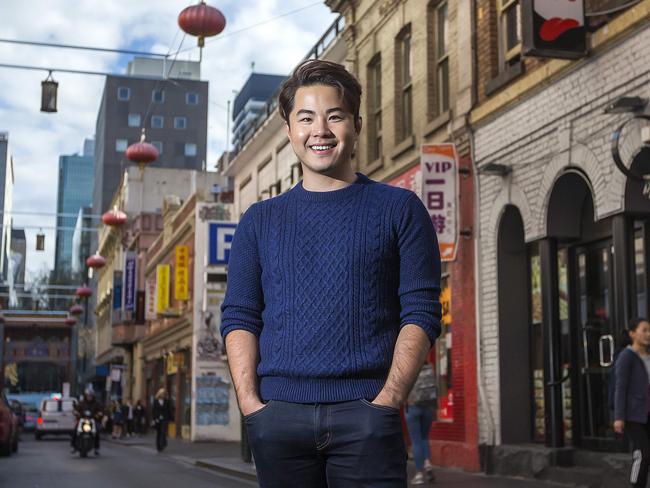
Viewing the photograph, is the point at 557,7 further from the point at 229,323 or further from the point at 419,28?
the point at 229,323

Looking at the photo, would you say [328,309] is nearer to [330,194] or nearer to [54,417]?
[330,194]

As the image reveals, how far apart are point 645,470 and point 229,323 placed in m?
6.86

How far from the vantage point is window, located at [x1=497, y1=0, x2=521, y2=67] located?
15.9m

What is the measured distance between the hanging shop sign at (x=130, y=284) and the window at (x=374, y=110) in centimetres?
3307

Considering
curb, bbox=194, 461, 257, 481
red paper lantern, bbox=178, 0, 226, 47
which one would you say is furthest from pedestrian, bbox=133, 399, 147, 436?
red paper lantern, bbox=178, 0, 226, 47

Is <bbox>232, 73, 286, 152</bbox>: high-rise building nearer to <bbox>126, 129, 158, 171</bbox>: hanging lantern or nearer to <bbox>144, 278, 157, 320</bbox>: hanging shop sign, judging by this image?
<bbox>144, 278, 157, 320</bbox>: hanging shop sign

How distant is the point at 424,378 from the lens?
13.8 m

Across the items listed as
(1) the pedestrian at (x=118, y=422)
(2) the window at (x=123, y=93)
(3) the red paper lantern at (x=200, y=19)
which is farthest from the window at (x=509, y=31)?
(2) the window at (x=123, y=93)

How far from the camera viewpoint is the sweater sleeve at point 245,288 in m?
3.36

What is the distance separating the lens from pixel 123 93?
403 ft

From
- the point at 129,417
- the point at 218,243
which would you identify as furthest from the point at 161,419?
the point at 129,417

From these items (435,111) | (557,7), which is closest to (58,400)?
(435,111)

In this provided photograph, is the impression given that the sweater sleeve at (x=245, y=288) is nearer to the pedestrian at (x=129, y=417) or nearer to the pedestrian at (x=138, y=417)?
the pedestrian at (x=129, y=417)

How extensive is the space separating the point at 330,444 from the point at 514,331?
1322cm
